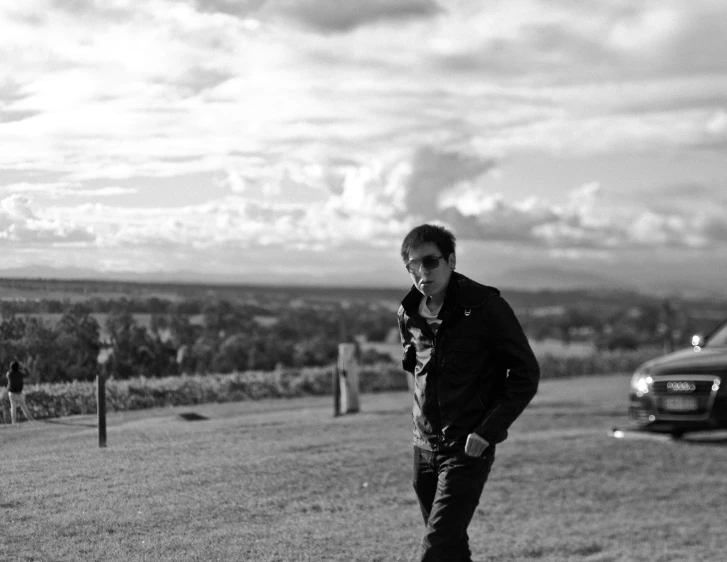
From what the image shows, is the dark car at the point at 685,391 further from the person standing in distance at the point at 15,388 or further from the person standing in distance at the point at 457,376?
the person standing in distance at the point at 15,388

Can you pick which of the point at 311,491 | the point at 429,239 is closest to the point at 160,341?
the point at 311,491

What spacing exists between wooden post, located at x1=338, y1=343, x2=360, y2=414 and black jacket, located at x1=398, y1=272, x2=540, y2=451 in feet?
21.9

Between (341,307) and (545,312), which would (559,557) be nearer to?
(341,307)

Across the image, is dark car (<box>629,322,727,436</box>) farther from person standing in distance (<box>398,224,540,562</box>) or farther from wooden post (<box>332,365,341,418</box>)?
person standing in distance (<box>398,224,540,562</box>)

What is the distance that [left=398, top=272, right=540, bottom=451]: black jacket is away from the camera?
503cm

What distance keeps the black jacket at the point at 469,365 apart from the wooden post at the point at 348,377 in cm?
666

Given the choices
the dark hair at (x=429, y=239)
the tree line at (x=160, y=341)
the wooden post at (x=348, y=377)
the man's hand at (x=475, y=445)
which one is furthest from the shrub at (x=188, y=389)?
the man's hand at (x=475, y=445)

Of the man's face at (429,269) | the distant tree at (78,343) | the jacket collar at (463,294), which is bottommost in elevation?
the distant tree at (78,343)

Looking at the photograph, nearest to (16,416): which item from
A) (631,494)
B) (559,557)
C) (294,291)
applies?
(559,557)

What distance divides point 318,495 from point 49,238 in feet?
9.70

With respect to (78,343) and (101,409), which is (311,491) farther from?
(78,343)

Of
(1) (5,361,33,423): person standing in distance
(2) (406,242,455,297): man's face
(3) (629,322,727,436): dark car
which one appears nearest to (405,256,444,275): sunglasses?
(2) (406,242,455,297): man's face

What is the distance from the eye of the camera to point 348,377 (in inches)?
472

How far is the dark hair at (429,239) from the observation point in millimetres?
5074
